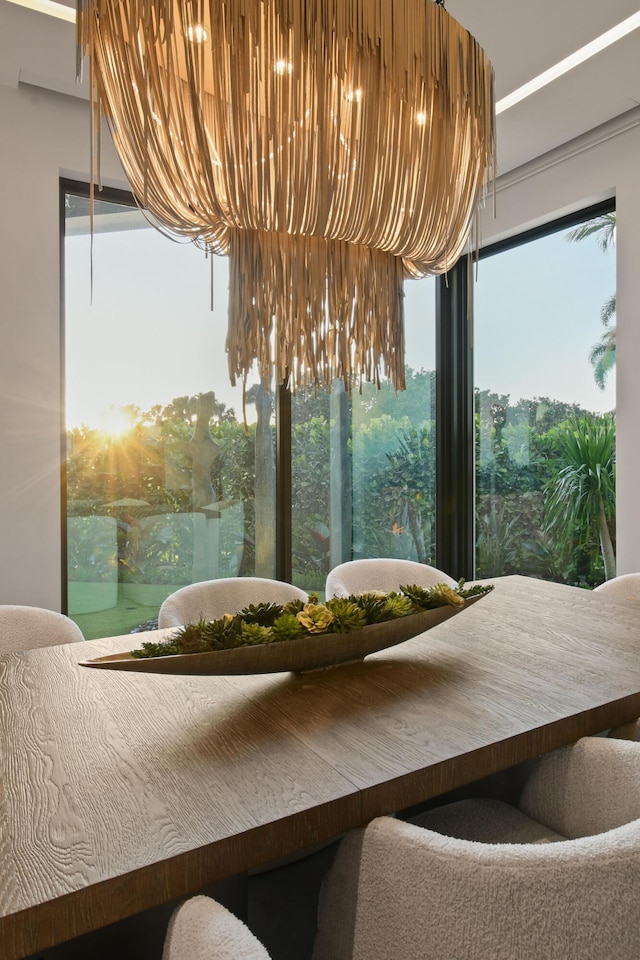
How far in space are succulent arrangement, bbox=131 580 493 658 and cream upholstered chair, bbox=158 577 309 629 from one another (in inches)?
27.2

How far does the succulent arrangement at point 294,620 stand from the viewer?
1.15 metres

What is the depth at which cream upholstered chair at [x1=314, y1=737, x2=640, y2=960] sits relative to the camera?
664 mm

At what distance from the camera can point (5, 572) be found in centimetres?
250

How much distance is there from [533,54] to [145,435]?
2092 millimetres

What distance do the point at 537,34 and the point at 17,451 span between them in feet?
7.72

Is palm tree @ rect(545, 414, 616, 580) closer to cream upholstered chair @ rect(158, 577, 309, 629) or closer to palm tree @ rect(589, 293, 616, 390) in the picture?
palm tree @ rect(589, 293, 616, 390)

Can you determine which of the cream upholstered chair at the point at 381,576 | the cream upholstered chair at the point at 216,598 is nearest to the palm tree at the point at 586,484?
the cream upholstered chair at the point at 381,576

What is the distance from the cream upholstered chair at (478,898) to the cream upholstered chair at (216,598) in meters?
1.15

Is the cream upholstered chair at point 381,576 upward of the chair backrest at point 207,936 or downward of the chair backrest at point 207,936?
upward

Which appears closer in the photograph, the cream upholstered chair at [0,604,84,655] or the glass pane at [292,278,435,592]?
the cream upholstered chair at [0,604,84,655]

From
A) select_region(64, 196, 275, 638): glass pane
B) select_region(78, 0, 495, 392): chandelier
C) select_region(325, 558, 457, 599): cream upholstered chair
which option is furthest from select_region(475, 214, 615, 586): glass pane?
select_region(78, 0, 495, 392): chandelier

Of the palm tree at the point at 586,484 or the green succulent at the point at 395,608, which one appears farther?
the palm tree at the point at 586,484

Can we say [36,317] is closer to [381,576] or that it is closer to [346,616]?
[381,576]

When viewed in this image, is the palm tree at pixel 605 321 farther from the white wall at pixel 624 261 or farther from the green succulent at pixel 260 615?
the green succulent at pixel 260 615
